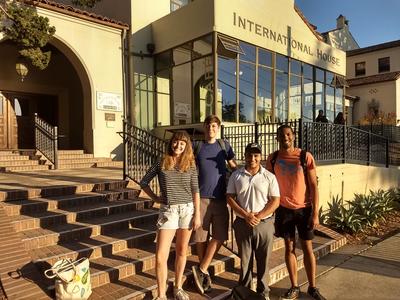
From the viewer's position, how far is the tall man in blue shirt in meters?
3.86

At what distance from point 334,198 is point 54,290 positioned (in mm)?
6082

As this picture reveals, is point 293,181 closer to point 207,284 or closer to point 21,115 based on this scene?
point 207,284

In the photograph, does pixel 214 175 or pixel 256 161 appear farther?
pixel 214 175

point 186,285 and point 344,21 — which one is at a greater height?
point 344,21

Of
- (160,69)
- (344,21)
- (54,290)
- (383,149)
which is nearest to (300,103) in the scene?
(383,149)

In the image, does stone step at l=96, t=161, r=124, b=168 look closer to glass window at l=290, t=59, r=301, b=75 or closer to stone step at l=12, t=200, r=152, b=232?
stone step at l=12, t=200, r=152, b=232

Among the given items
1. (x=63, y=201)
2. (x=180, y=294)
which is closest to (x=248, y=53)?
(x=63, y=201)

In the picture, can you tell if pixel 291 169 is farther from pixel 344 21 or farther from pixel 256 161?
pixel 344 21

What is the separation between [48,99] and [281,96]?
8401mm

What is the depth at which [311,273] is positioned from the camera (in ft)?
13.0

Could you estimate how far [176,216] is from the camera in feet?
11.5

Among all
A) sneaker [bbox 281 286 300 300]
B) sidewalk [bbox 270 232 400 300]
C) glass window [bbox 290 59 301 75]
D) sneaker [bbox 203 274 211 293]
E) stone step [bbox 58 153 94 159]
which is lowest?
sidewalk [bbox 270 232 400 300]

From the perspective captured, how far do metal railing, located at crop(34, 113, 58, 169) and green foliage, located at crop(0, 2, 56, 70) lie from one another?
5.87 feet

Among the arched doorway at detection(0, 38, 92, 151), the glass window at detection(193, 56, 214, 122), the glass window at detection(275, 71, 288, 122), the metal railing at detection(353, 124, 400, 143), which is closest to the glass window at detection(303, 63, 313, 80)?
the glass window at detection(275, 71, 288, 122)
